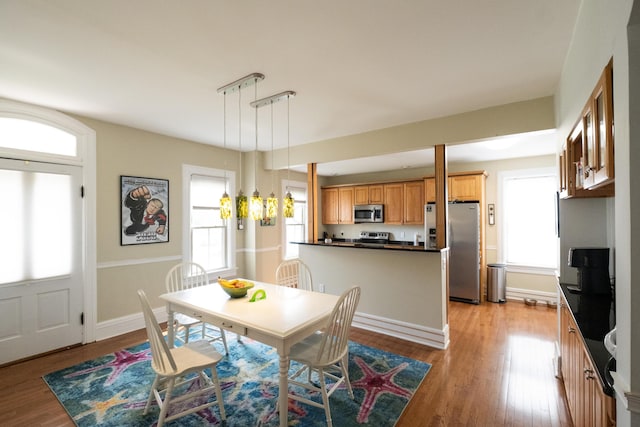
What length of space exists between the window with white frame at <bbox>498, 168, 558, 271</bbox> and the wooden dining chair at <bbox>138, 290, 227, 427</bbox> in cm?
→ 517

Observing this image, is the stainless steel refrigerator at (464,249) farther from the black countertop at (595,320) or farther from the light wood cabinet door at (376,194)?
the black countertop at (595,320)

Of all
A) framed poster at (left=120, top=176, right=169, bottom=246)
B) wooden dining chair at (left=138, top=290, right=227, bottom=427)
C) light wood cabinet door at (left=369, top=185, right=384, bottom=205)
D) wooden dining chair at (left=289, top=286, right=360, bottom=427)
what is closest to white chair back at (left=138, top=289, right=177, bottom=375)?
wooden dining chair at (left=138, top=290, right=227, bottom=427)

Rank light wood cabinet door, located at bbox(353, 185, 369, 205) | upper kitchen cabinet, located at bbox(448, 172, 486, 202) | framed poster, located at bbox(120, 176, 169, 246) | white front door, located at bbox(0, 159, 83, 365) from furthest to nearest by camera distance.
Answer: light wood cabinet door, located at bbox(353, 185, 369, 205), upper kitchen cabinet, located at bbox(448, 172, 486, 202), framed poster, located at bbox(120, 176, 169, 246), white front door, located at bbox(0, 159, 83, 365)

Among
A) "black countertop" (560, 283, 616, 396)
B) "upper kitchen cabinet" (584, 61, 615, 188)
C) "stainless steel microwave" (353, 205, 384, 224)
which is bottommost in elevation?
"black countertop" (560, 283, 616, 396)

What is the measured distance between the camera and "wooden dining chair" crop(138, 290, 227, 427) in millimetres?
1834

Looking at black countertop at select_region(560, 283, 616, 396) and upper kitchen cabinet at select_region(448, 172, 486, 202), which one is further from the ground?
upper kitchen cabinet at select_region(448, 172, 486, 202)

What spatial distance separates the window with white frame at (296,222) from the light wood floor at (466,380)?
2683mm

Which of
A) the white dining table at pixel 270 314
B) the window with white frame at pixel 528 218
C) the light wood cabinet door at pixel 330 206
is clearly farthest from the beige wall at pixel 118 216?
the window with white frame at pixel 528 218

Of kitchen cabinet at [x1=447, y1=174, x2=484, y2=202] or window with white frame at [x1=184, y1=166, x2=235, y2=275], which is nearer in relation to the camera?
window with white frame at [x1=184, y1=166, x2=235, y2=275]

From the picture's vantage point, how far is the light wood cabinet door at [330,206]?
7045 millimetres

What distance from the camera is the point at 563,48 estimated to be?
1961mm

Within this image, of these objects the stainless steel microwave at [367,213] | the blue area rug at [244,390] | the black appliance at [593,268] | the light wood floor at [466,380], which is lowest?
the light wood floor at [466,380]

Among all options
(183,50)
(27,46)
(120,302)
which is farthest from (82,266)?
(183,50)

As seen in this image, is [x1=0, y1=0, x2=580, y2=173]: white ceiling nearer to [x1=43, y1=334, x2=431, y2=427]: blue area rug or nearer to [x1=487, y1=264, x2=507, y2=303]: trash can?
[x1=43, y1=334, x2=431, y2=427]: blue area rug
